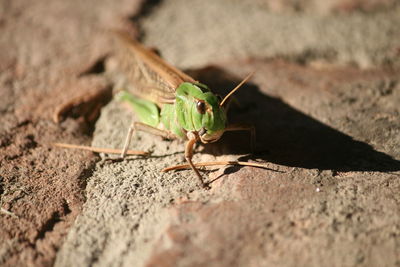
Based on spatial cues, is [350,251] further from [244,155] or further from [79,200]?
[79,200]

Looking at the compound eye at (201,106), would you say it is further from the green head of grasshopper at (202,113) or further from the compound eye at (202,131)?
the compound eye at (202,131)

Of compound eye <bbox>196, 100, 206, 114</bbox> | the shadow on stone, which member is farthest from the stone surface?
compound eye <bbox>196, 100, 206, 114</bbox>

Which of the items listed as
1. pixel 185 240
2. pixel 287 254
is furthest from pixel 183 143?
→ pixel 287 254

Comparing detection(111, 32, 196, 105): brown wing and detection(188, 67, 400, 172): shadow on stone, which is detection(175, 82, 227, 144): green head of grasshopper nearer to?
detection(188, 67, 400, 172): shadow on stone

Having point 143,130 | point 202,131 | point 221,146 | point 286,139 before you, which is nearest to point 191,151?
point 202,131

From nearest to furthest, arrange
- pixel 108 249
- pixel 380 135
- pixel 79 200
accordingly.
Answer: pixel 108 249
pixel 79 200
pixel 380 135

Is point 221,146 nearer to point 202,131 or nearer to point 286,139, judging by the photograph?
point 202,131
